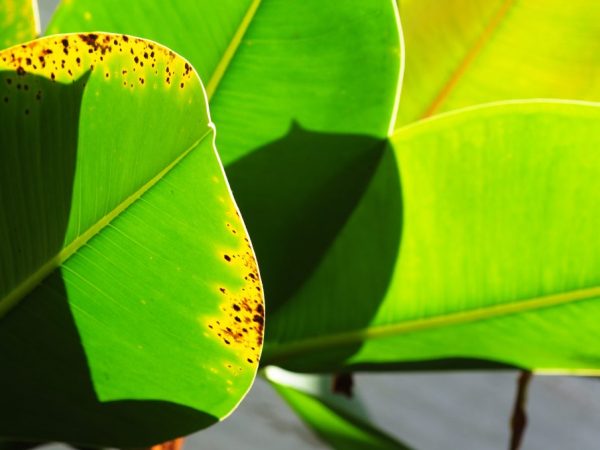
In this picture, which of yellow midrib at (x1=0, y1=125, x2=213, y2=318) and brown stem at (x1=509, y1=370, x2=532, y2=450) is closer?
yellow midrib at (x1=0, y1=125, x2=213, y2=318)

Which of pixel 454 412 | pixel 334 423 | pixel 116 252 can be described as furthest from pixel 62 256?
pixel 454 412

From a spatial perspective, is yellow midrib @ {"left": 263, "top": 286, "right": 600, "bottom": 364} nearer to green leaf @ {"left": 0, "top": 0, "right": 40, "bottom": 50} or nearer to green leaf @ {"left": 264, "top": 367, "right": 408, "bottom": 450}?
green leaf @ {"left": 264, "top": 367, "right": 408, "bottom": 450}

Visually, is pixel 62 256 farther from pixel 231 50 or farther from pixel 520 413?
pixel 520 413

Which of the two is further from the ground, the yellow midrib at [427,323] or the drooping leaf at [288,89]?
the drooping leaf at [288,89]

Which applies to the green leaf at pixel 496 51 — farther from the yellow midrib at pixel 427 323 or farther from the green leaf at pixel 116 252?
the green leaf at pixel 116 252

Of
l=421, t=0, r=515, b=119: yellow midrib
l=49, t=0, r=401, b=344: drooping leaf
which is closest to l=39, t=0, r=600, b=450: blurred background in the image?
l=421, t=0, r=515, b=119: yellow midrib

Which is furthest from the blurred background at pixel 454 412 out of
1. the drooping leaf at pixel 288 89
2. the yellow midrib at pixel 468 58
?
the drooping leaf at pixel 288 89

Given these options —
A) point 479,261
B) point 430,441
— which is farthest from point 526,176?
point 430,441
